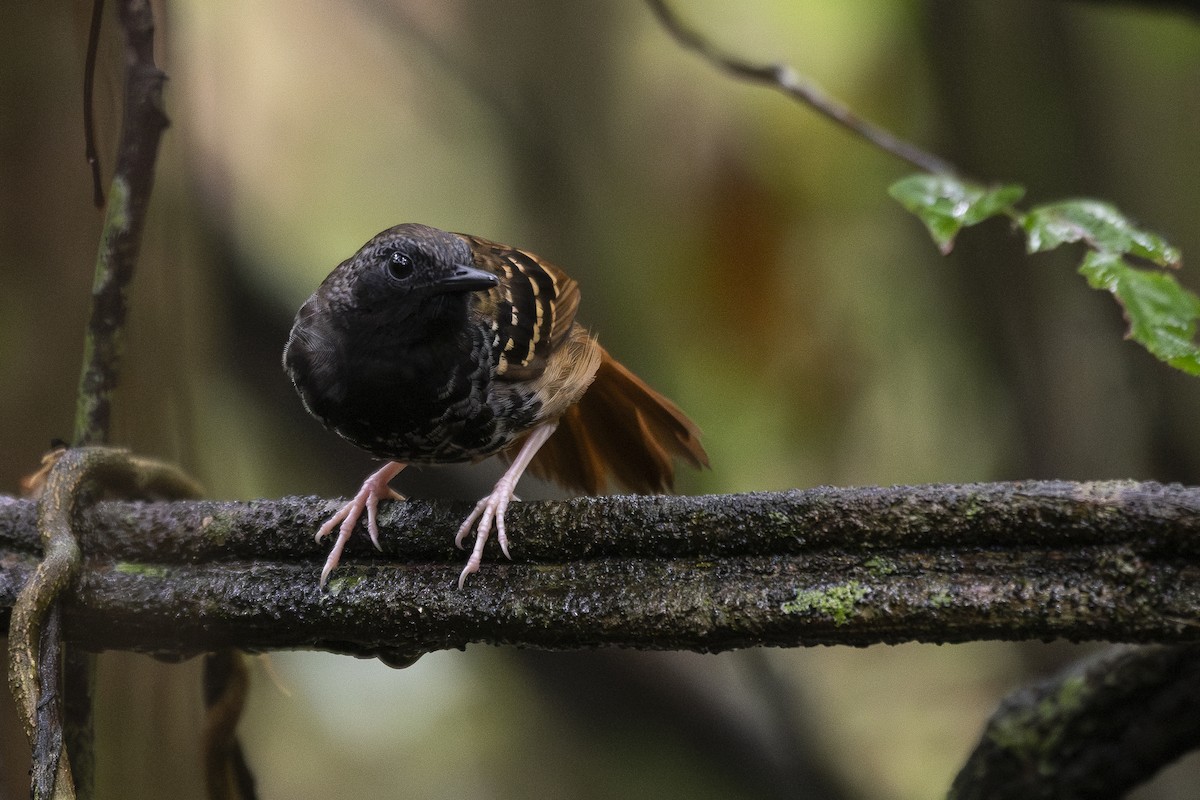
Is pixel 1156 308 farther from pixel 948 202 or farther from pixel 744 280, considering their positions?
pixel 744 280

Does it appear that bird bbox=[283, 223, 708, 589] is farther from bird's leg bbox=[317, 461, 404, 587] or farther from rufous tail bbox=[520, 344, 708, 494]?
rufous tail bbox=[520, 344, 708, 494]

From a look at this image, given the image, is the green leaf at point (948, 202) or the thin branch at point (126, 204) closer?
the thin branch at point (126, 204)

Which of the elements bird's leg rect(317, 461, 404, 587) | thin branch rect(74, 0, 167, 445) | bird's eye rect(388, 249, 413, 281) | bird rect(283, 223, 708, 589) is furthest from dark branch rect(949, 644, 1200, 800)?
thin branch rect(74, 0, 167, 445)

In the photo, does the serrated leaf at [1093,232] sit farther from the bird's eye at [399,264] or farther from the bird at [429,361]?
the bird's eye at [399,264]

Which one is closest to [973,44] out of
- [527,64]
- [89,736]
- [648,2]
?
[648,2]

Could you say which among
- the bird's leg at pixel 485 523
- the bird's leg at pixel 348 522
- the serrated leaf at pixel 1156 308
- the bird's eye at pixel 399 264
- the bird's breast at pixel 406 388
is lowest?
the bird's leg at pixel 348 522

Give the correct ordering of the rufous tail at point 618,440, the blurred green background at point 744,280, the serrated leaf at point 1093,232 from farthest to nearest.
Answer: the blurred green background at point 744,280, the rufous tail at point 618,440, the serrated leaf at point 1093,232

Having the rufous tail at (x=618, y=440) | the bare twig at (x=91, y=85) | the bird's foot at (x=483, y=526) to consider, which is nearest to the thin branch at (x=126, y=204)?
the bare twig at (x=91, y=85)

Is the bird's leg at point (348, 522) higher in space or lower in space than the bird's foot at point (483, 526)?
lower
